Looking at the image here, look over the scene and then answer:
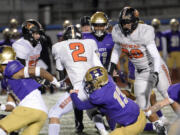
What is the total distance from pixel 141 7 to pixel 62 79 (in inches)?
327

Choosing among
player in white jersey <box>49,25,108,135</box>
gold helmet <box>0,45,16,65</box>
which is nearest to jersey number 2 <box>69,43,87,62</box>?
player in white jersey <box>49,25,108,135</box>

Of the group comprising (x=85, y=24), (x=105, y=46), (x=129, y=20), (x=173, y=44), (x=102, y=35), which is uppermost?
(x=129, y=20)

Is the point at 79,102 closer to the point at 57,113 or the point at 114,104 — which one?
the point at 57,113

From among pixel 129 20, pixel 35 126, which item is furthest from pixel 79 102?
pixel 129 20

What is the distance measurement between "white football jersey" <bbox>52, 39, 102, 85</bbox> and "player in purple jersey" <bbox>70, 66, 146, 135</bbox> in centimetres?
64

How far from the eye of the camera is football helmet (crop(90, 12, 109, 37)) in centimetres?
628

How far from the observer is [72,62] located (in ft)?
17.2

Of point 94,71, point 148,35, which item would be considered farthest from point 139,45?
point 94,71

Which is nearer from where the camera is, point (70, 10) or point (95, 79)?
point (95, 79)

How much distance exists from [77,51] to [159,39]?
6051 mm

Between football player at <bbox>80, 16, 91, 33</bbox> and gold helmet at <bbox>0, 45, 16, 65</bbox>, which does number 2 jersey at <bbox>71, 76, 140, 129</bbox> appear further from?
football player at <bbox>80, 16, 91, 33</bbox>

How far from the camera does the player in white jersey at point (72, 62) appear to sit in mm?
5098

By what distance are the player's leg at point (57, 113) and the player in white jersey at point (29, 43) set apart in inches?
45.8

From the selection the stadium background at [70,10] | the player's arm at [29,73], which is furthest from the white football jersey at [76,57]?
the stadium background at [70,10]
